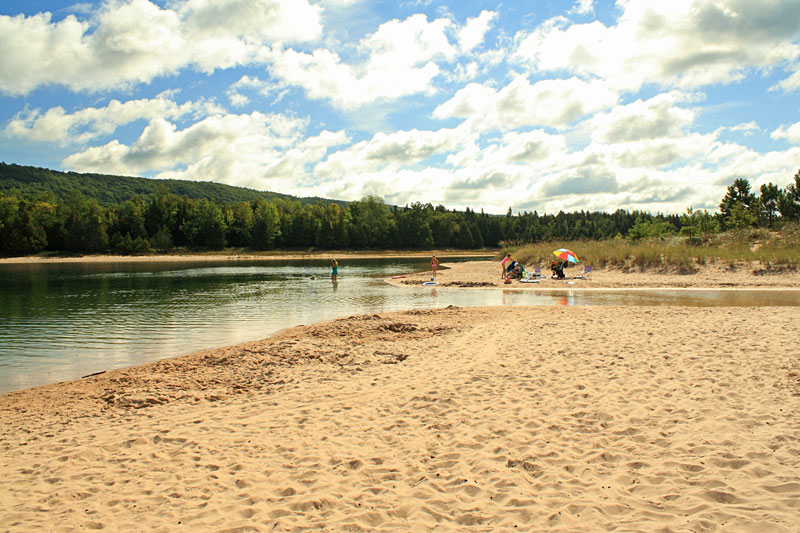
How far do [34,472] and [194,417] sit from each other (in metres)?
2.06

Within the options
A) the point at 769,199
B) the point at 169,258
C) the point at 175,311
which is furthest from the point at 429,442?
the point at 169,258

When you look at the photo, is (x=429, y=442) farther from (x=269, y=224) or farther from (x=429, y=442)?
(x=269, y=224)

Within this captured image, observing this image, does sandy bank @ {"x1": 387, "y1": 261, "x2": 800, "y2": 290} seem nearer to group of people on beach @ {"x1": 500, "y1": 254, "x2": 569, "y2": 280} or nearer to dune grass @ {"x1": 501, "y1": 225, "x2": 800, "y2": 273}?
dune grass @ {"x1": 501, "y1": 225, "x2": 800, "y2": 273}

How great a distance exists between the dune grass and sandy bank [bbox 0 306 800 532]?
2280 centimetres

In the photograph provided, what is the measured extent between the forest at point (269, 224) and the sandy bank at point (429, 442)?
56.9 metres

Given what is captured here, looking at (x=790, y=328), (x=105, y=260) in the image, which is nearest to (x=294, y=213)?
(x=105, y=260)

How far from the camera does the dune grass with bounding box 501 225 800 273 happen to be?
29.1 metres

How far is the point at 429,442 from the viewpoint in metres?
5.88

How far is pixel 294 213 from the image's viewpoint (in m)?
127

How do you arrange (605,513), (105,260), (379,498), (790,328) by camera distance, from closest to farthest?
(605,513) → (379,498) → (790,328) → (105,260)

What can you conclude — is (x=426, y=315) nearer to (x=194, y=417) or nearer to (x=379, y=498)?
(x=194, y=417)

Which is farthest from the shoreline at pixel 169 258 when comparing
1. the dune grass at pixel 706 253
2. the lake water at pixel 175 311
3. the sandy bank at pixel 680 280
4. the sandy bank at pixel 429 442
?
the sandy bank at pixel 429 442

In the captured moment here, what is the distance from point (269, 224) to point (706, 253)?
10005 cm

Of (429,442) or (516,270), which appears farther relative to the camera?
(516,270)
